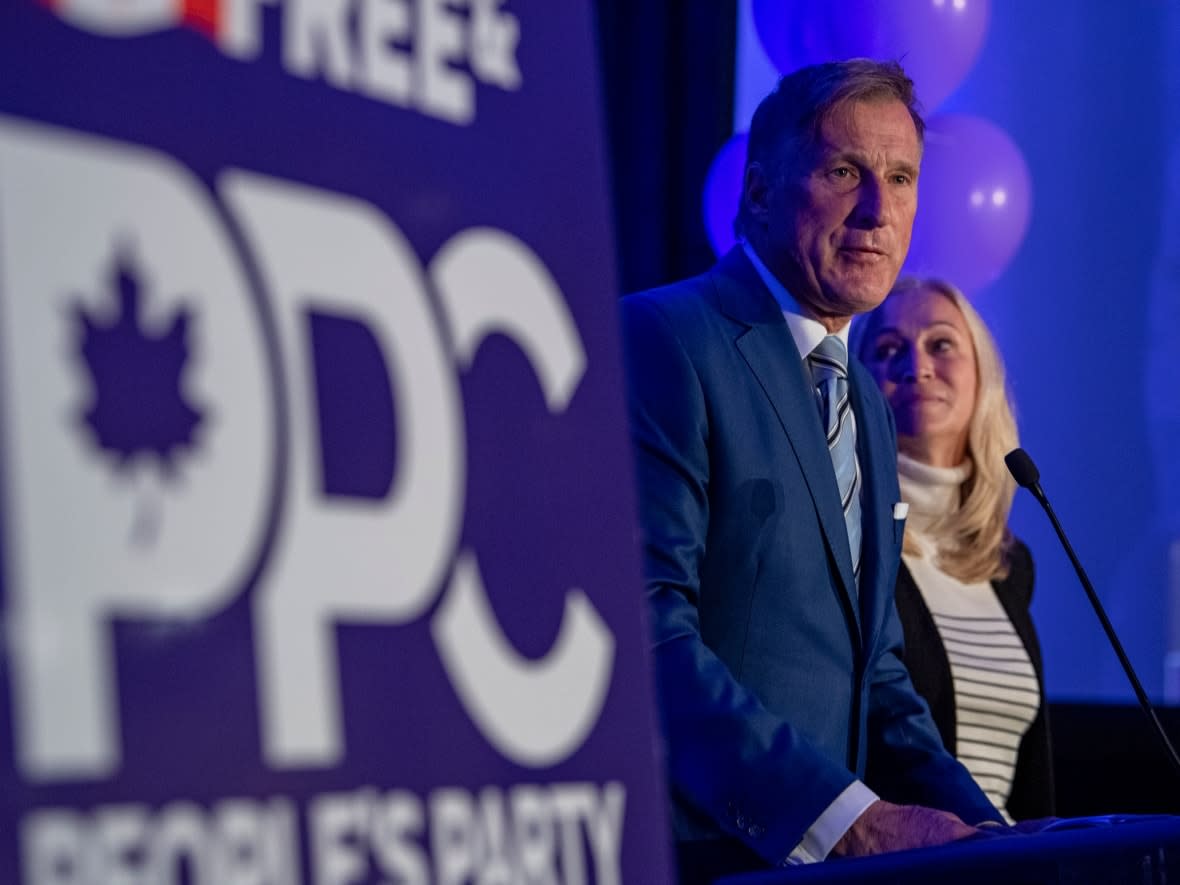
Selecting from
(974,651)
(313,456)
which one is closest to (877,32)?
(974,651)

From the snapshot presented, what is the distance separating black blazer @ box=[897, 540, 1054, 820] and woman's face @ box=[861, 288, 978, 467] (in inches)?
10.4

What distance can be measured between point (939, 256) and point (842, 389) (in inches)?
48.8

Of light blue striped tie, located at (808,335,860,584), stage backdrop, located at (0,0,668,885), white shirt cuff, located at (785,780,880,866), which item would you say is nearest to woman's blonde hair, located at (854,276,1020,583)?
light blue striped tie, located at (808,335,860,584)

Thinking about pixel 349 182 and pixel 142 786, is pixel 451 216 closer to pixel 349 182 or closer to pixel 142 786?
pixel 349 182

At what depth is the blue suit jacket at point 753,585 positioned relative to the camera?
5.58 feet

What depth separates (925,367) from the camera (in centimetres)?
304

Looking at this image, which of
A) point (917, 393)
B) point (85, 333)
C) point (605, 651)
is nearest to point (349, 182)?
point (85, 333)

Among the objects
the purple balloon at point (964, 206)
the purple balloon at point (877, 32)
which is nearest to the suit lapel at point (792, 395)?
the purple balloon at point (877, 32)

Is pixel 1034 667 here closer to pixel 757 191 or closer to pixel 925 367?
pixel 925 367

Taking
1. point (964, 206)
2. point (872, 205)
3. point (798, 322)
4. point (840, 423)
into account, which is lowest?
point (840, 423)

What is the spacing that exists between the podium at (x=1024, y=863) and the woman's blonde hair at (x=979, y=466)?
1.70 m

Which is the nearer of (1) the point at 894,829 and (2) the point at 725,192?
(1) the point at 894,829

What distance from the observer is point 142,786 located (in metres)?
0.67

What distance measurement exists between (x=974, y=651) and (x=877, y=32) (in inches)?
43.0
